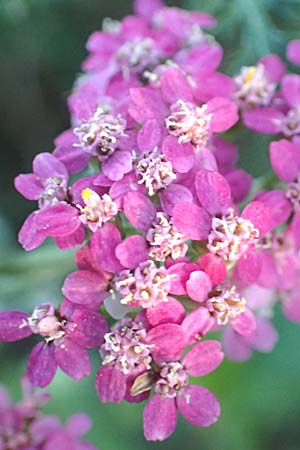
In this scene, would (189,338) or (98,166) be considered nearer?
(189,338)

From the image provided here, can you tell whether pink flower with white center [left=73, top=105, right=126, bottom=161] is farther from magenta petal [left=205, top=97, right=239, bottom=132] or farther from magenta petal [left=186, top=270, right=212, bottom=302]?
magenta petal [left=186, top=270, right=212, bottom=302]

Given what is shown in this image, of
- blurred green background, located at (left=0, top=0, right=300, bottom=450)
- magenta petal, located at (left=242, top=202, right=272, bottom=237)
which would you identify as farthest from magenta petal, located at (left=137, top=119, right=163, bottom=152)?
blurred green background, located at (left=0, top=0, right=300, bottom=450)

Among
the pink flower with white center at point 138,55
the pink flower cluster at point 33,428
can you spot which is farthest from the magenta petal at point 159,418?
the pink flower with white center at point 138,55

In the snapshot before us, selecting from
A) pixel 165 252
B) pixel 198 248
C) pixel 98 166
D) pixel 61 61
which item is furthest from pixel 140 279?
pixel 61 61

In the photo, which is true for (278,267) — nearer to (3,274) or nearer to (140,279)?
(140,279)

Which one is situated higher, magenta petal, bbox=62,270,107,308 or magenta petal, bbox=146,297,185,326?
magenta petal, bbox=62,270,107,308

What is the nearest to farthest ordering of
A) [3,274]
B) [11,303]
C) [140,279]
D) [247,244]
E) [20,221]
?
1. [140,279]
2. [247,244]
3. [3,274]
4. [11,303]
5. [20,221]
